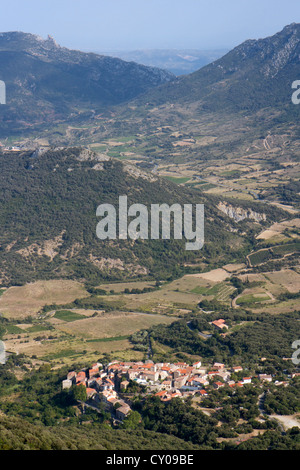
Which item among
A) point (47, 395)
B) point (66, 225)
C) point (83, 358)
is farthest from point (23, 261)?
point (47, 395)

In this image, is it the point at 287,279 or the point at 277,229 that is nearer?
the point at 287,279

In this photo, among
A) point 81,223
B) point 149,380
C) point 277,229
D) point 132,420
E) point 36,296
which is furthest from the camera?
point 277,229

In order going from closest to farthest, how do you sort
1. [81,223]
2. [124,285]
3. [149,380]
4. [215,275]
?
[149,380] → [124,285] → [215,275] → [81,223]

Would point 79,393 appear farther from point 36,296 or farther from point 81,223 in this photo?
point 81,223

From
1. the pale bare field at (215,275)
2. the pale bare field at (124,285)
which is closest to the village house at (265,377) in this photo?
the pale bare field at (124,285)

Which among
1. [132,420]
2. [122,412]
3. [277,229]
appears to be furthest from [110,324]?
[277,229]

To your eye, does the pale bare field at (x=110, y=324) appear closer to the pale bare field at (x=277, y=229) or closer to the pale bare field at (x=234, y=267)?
the pale bare field at (x=234, y=267)
